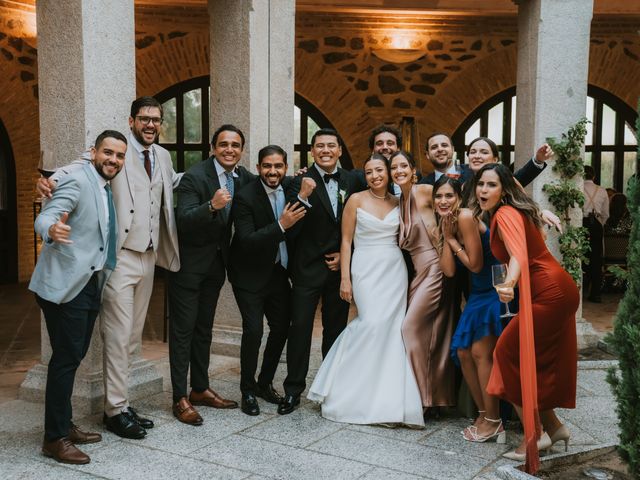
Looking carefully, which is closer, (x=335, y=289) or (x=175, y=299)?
(x=175, y=299)

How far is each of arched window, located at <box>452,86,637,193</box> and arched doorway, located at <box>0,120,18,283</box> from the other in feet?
19.4

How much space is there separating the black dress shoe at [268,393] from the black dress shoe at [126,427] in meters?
0.92

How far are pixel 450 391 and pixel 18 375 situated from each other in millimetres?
3116

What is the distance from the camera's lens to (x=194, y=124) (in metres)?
10.6

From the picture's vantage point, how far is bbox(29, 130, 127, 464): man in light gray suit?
355cm

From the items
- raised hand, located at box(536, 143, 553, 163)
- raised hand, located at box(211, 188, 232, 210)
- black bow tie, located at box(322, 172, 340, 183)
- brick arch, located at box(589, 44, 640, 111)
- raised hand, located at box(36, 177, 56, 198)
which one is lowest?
raised hand, located at box(211, 188, 232, 210)

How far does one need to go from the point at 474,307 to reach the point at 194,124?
23.9 feet

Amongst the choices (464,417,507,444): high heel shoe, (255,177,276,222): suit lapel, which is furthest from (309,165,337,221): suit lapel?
(464,417,507,444): high heel shoe

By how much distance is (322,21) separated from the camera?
10047mm

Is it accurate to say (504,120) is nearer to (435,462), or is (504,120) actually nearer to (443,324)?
(443,324)

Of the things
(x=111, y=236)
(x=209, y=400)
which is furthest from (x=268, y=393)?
(x=111, y=236)

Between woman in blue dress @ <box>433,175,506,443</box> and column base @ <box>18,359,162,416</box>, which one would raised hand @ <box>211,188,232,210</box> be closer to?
woman in blue dress @ <box>433,175,506,443</box>

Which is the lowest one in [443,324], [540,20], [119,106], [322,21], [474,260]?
[443,324]

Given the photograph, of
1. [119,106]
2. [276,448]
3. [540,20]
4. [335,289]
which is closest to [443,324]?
[335,289]
